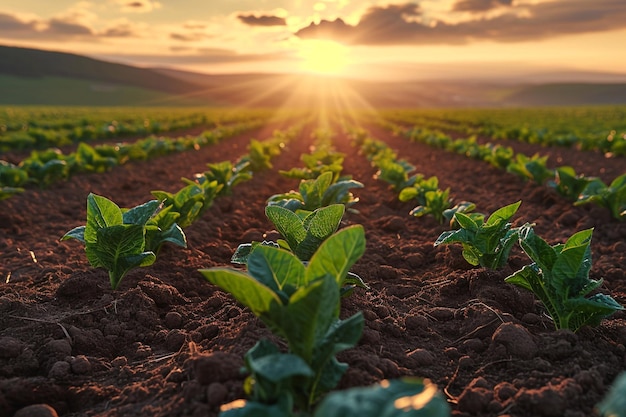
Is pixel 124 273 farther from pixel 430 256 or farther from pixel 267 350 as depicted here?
pixel 430 256

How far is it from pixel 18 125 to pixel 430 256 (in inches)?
801

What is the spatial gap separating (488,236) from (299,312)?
1931 mm

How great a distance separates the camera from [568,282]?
8.80 feet

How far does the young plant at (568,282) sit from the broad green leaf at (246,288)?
149 centimetres

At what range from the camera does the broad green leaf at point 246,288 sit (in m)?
1.81

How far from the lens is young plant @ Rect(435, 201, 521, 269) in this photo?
3229mm

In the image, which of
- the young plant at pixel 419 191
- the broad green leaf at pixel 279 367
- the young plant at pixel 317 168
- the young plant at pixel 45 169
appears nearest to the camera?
the broad green leaf at pixel 279 367

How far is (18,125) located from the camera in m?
20.4

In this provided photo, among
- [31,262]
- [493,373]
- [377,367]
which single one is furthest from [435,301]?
[31,262]

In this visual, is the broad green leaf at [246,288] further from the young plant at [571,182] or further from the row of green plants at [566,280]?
the young plant at [571,182]

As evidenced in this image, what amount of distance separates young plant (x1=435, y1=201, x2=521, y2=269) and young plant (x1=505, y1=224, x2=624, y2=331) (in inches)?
14.3

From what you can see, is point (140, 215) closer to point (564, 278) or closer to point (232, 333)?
point (232, 333)

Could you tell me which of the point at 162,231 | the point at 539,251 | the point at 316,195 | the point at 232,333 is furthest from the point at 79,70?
the point at 539,251

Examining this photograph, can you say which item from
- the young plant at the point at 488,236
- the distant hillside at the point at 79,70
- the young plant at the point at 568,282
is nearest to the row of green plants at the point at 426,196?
the young plant at the point at 488,236
